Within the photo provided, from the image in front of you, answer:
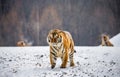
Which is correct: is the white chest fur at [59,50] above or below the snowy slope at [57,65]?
above

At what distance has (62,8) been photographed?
445 inches

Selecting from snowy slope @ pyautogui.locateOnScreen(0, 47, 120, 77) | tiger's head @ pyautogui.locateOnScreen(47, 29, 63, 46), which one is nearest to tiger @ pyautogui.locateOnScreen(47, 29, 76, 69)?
tiger's head @ pyautogui.locateOnScreen(47, 29, 63, 46)

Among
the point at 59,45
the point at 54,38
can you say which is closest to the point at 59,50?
the point at 59,45

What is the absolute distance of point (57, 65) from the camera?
4621mm

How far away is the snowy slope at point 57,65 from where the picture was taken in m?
4.09

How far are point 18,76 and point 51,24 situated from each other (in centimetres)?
663

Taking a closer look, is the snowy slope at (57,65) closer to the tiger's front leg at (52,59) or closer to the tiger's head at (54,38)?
the tiger's front leg at (52,59)

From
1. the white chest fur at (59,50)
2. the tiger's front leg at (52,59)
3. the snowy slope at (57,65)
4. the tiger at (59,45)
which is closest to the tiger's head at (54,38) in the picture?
the tiger at (59,45)

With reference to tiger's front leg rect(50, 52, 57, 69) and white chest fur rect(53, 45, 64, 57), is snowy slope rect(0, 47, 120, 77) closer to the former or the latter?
tiger's front leg rect(50, 52, 57, 69)

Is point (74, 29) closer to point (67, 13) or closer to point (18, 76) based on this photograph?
point (67, 13)

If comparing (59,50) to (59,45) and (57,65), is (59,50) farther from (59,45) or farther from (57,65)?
(57,65)

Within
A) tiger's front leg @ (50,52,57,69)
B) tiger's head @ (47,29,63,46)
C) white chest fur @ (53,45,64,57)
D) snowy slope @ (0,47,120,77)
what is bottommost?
snowy slope @ (0,47,120,77)

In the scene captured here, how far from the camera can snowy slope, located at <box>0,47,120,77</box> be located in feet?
13.4

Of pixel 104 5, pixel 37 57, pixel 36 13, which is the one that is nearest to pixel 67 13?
pixel 36 13
